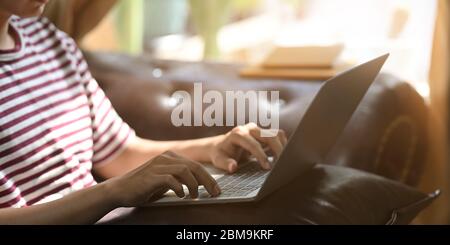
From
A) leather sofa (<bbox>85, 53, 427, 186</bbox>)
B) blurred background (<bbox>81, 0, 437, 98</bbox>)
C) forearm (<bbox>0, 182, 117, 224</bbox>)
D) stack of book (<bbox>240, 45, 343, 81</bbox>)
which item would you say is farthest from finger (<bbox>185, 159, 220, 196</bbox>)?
blurred background (<bbox>81, 0, 437, 98</bbox>)

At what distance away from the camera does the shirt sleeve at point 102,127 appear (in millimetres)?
1075

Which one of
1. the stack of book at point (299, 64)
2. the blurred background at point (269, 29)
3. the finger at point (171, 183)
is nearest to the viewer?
the finger at point (171, 183)

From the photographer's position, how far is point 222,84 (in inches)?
52.1

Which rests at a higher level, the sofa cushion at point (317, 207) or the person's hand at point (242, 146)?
the person's hand at point (242, 146)

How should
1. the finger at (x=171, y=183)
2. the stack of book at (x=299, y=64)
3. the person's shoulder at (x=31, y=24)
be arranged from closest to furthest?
the finger at (x=171, y=183), the person's shoulder at (x=31, y=24), the stack of book at (x=299, y=64)

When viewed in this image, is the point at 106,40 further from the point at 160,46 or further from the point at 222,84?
the point at 222,84

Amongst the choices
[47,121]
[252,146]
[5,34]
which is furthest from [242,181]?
[5,34]

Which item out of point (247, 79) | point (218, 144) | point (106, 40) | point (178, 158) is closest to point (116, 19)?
point (106, 40)

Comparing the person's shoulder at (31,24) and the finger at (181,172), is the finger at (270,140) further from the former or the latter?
the person's shoulder at (31,24)

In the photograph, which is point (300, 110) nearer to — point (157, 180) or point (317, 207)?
point (317, 207)

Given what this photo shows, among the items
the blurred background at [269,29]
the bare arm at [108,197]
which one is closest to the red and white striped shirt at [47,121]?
the bare arm at [108,197]

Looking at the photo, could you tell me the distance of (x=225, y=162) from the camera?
966 millimetres

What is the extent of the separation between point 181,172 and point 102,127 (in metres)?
0.35

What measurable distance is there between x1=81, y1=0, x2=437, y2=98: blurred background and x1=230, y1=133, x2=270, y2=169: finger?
0.87 metres
